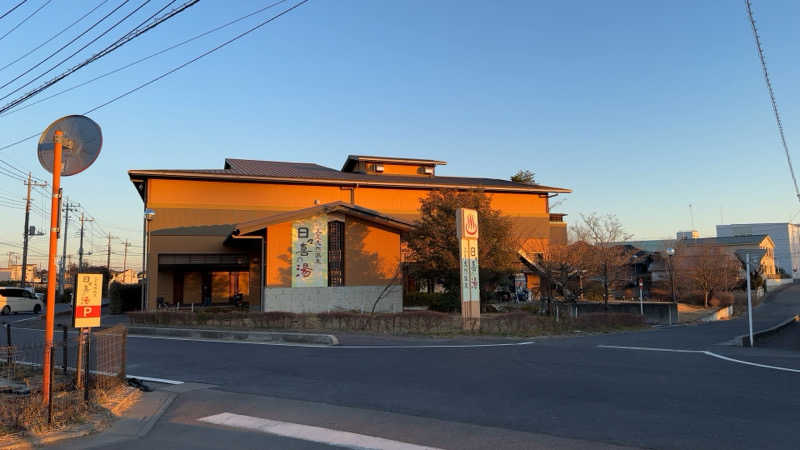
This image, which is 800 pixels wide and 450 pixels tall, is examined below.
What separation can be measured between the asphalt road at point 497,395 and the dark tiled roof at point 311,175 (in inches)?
841

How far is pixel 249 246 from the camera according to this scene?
1238 inches

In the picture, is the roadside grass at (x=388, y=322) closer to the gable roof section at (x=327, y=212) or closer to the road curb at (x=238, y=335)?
the road curb at (x=238, y=335)

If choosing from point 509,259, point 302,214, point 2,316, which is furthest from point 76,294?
point 2,316

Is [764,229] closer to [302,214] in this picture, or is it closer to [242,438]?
[302,214]

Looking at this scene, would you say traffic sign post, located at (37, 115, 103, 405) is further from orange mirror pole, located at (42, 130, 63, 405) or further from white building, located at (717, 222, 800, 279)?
white building, located at (717, 222, 800, 279)

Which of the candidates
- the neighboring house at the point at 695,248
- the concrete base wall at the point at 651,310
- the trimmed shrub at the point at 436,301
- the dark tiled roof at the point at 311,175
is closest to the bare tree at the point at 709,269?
the neighboring house at the point at 695,248

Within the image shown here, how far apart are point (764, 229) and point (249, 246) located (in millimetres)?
88403

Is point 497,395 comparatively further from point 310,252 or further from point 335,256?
point 335,256

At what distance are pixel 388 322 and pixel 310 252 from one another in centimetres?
828

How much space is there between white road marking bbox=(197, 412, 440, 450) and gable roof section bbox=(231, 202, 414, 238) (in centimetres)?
1733

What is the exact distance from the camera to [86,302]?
766cm

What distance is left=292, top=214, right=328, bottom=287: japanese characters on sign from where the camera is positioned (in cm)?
2456

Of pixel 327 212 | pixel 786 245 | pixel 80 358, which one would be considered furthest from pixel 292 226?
pixel 786 245

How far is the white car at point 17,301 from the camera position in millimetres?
34969
